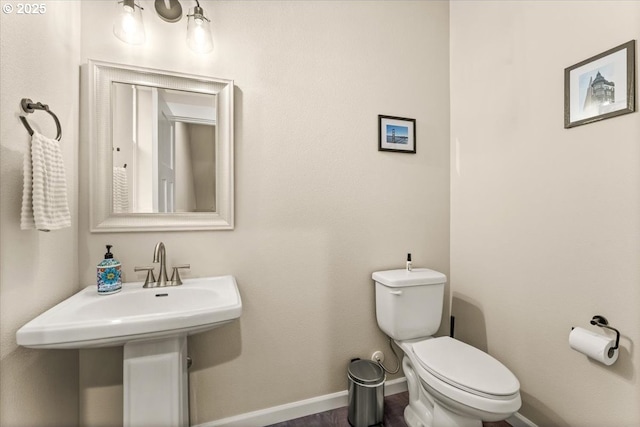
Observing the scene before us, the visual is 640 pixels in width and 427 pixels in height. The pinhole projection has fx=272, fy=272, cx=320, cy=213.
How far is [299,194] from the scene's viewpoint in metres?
1.55

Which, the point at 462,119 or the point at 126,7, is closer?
the point at 126,7

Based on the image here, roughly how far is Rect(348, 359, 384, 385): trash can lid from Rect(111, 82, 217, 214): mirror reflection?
3.87ft

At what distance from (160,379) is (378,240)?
128 centimetres

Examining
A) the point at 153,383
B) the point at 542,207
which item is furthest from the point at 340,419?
the point at 542,207

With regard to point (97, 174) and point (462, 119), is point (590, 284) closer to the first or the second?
point (462, 119)

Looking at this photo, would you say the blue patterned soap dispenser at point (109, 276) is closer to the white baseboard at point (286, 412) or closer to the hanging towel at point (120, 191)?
the hanging towel at point (120, 191)

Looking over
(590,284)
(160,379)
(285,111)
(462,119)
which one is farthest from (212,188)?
(590,284)

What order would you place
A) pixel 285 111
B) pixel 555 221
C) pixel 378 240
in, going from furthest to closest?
pixel 378 240, pixel 285 111, pixel 555 221

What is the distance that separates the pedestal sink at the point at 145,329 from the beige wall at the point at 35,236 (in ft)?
0.33

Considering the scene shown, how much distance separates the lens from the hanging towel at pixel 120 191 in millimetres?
1292

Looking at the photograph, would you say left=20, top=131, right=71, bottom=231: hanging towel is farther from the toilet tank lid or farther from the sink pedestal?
the toilet tank lid

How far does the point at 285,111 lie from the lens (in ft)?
5.00

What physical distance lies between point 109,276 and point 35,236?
292 mm

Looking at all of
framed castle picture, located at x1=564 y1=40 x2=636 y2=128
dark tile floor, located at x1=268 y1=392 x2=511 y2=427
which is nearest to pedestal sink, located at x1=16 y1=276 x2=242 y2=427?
dark tile floor, located at x1=268 y1=392 x2=511 y2=427
